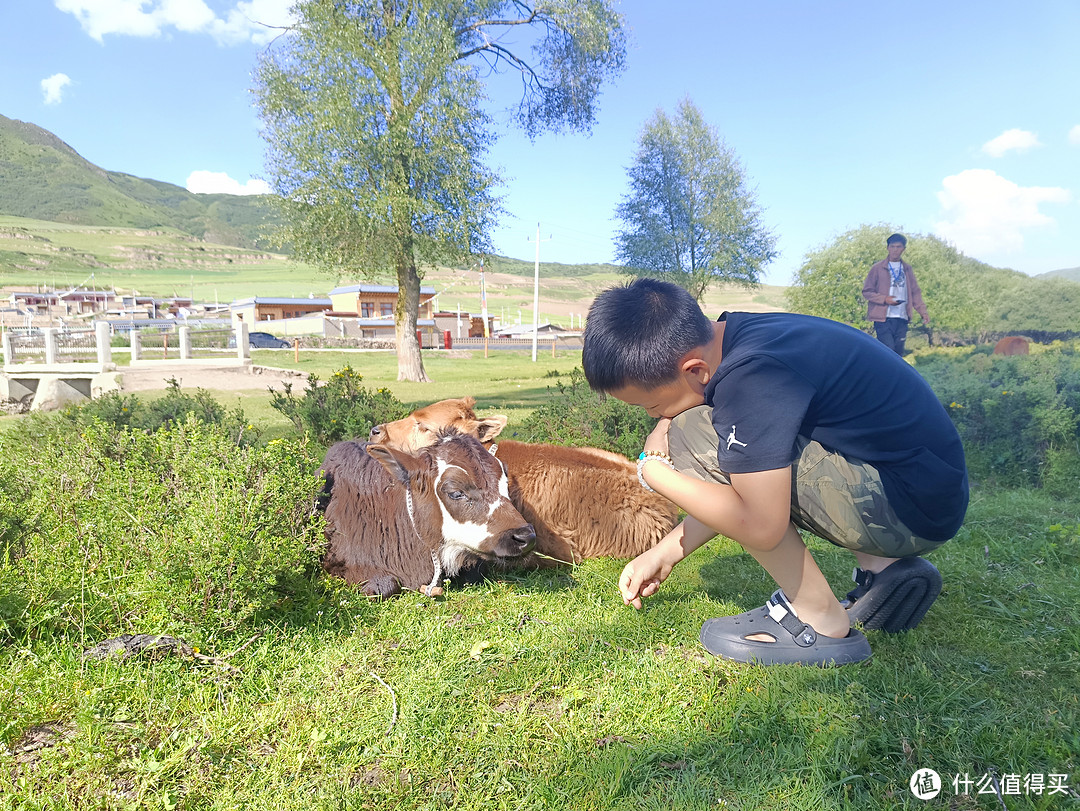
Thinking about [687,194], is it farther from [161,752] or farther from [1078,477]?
[161,752]

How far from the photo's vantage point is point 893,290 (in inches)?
357

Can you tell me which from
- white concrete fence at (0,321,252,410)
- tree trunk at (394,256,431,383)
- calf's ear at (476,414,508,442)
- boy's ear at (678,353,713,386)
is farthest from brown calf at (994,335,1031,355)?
white concrete fence at (0,321,252,410)

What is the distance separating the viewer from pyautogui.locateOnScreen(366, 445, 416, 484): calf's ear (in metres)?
3.67

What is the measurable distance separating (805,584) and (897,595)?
20.4 inches

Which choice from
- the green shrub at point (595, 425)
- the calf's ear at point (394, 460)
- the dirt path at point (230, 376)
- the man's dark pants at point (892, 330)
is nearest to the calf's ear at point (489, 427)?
the calf's ear at point (394, 460)

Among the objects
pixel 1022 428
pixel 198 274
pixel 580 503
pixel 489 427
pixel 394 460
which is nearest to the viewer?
pixel 394 460

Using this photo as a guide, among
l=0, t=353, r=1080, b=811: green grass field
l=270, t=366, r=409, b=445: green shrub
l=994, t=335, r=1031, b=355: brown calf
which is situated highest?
l=994, t=335, r=1031, b=355: brown calf

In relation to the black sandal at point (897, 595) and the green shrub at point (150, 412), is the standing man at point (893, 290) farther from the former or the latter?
the green shrub at point (150, 412)

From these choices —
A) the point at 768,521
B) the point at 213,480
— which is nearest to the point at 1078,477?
the point at 768,521

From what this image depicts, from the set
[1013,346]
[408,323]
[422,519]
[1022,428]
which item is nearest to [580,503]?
[422,519]

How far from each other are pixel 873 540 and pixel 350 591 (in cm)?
265

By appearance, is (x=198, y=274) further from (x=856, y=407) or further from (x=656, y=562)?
(x=856, y=407)

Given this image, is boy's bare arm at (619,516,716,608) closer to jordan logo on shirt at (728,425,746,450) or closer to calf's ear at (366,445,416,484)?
jordan logo on shirt at (728,425,746,450)

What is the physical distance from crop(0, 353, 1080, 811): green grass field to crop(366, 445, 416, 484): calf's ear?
713 mm
